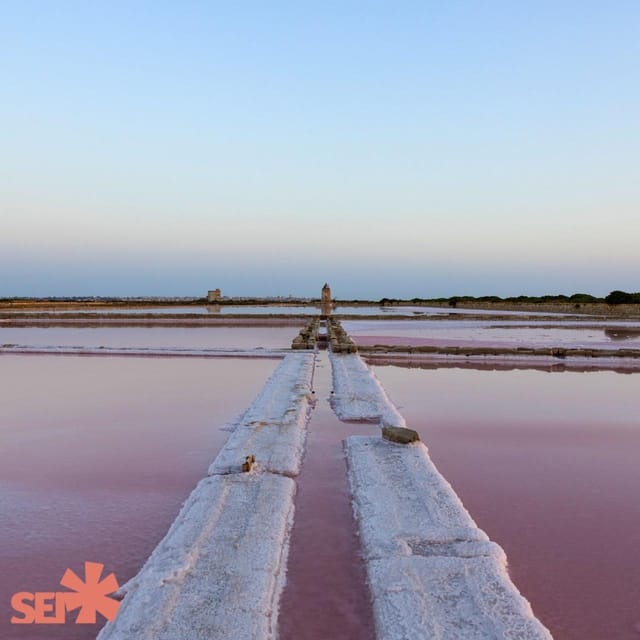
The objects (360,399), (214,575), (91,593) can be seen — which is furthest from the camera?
(360,399)

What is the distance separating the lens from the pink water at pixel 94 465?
3830 mm

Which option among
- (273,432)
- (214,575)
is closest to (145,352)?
(273,432)

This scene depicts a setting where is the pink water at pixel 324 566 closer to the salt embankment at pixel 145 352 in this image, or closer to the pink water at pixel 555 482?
the pink water at pixel 555 482

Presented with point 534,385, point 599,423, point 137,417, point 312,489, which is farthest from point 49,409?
point 534,385

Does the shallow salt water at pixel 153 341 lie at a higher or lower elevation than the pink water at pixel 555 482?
higher

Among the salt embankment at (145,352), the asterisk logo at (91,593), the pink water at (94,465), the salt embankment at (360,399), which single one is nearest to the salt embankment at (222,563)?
the asterisk logo at (91,593)

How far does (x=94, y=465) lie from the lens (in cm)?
588

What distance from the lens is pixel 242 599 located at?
10.8 feet

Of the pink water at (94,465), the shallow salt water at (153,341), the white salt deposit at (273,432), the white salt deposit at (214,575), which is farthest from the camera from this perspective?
the shallow salt water at (153,341)

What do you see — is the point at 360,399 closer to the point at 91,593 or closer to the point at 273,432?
the point at 273,432

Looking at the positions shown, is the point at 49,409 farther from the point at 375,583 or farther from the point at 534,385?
the point at 534,385

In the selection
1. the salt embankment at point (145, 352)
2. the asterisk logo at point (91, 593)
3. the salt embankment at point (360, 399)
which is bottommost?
the asterisk logo at point (91, 593)

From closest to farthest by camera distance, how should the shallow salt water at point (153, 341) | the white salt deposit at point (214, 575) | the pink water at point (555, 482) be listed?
the white salt deposit at point (214, 575), the pink water at point (555, 482), the shallow salt water at point (153, 341)

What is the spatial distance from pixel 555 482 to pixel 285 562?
10.0 feet
